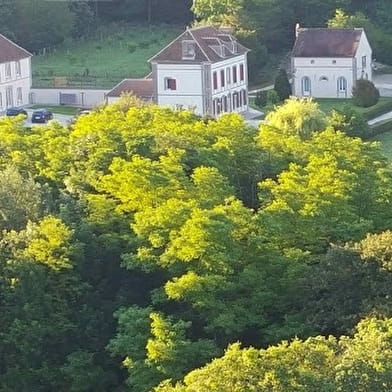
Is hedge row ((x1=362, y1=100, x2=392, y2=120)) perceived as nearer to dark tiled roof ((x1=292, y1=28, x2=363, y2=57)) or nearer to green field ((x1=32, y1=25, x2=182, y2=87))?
dark tiled roof ((x1=292, y1=28, x2=363, y2=57))

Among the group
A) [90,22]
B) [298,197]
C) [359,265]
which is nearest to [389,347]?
[359,265]

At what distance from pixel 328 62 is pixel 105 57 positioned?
14536mm

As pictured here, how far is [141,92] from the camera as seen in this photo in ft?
185

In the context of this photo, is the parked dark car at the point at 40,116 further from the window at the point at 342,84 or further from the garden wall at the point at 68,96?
the window at the point at 342,84

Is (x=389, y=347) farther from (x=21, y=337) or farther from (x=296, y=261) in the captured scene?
(x=21, y=337)

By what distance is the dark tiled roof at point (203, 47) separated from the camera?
5519 cm

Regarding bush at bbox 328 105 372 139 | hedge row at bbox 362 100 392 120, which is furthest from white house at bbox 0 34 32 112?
bush at bbox 328 105 372 139

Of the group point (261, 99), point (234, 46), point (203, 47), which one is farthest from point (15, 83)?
Result: point (261, 99)

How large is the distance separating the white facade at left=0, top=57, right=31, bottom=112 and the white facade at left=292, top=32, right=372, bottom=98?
11883mm

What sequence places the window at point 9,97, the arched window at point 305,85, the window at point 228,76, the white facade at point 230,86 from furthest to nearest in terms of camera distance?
the arched window at point 305,85 < the window at point 9,97 < the window at point 228,76 < the white facade at point 230,86

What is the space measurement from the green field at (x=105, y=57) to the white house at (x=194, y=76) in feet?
21.8

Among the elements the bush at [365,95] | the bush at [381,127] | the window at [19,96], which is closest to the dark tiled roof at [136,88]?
the window at [19,96]

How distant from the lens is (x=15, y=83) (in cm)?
5978

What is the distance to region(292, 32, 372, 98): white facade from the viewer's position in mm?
61219
